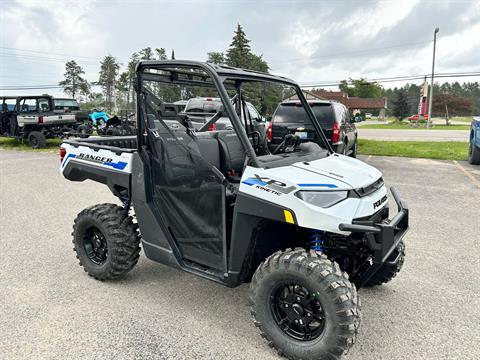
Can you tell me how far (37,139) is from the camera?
15672 mm

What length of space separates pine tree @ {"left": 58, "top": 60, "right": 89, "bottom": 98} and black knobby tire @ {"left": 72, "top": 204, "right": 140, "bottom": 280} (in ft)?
265

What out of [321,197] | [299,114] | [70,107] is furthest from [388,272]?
[70,107]

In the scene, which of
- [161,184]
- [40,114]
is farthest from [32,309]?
[40,114]

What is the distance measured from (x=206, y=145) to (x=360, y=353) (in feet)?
6.74

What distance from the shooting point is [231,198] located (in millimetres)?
2992

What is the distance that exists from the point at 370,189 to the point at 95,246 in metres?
2.71

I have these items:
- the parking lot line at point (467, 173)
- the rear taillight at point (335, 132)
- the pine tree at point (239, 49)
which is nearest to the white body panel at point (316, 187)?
the rear taillight at point (335, 132)

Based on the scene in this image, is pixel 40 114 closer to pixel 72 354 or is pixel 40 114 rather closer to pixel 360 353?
pixel 72 354

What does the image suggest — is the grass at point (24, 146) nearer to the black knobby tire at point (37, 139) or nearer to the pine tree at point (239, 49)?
the black knobby tire at point (37, 139)

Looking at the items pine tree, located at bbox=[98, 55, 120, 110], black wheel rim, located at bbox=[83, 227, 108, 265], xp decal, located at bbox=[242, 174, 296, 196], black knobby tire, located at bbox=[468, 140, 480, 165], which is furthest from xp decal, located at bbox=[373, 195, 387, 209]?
pine tree, located at bbox=[98, 55, 120, 110]

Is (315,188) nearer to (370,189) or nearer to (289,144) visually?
(370,189)

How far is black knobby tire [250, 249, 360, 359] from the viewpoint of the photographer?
248 cm

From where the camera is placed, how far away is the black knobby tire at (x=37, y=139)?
1562 cm

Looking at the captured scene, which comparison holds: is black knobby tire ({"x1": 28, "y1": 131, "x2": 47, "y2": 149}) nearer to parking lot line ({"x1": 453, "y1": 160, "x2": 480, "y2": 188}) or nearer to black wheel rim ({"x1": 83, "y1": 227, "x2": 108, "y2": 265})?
black wheel rim ({"x1": 83, "y1": 227, "x2": 108, "y2": 265})
